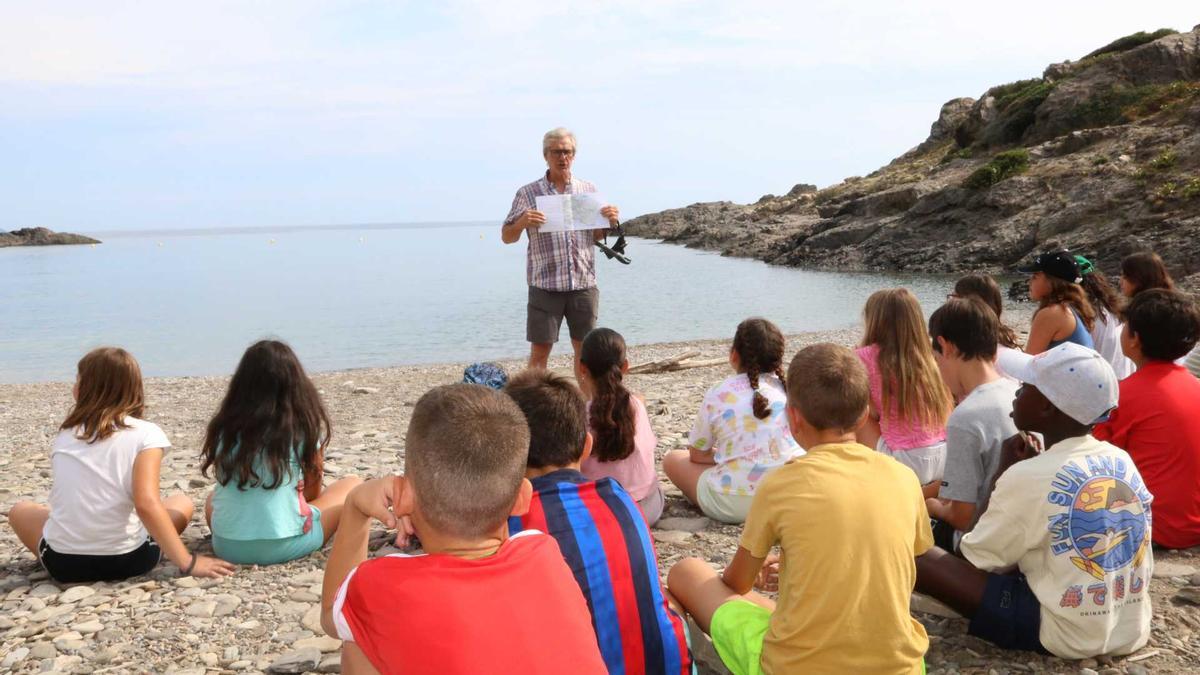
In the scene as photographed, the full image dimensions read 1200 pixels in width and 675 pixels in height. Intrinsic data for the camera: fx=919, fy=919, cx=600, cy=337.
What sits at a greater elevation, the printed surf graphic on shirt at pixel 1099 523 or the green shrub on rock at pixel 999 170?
the green shrub on rock at pixel 999 170

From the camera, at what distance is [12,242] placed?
326 ft

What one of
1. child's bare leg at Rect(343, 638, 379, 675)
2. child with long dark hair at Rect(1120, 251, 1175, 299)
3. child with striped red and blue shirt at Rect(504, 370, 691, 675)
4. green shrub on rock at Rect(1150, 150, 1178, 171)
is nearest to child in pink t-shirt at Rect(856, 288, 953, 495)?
child with striped red and blue shirt at Rect(504, 370, 691, 675)

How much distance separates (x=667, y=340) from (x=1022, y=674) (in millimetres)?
18038

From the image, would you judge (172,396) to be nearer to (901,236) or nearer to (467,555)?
(467,555)

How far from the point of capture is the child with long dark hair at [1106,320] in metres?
6.68

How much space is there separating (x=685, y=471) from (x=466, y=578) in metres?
3.69

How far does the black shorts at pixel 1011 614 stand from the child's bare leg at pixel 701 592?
882mm

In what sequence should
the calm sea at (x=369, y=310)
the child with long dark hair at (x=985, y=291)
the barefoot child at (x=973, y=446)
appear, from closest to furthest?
1. the barefoot child at (x=973, y=446)
2. the child with long dark hair at (x=985, y=291)
3. the calm sea at (x=369, y=310)

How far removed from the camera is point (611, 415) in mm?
5051

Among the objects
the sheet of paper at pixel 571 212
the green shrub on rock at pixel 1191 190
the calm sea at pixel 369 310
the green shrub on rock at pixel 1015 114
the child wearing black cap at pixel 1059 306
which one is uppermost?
the green shrub on rock at pixel 1015 114

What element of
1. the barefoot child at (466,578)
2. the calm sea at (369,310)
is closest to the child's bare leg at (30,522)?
the barefoot child at (466,578)

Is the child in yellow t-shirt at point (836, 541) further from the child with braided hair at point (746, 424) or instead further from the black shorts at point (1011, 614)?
the child with braided hair at point (746, 424)

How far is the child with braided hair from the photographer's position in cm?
526

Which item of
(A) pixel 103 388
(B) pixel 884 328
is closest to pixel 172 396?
(A) pixel 103 388
